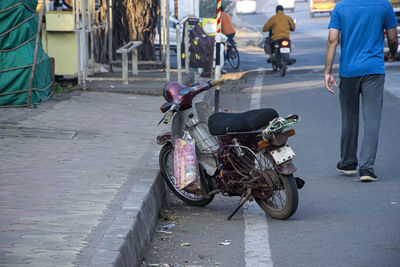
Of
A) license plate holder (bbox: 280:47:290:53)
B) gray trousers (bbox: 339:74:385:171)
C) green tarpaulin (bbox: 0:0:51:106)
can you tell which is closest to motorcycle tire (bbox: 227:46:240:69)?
license plate holder (bbox: 280:47:290:53)

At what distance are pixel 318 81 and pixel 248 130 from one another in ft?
38.2

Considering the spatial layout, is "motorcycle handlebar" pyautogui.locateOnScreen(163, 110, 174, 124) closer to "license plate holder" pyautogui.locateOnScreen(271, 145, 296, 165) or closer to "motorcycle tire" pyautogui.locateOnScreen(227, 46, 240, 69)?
"license plate holder" pyautogui.locateOnScreen(271, 145, 296, 165)

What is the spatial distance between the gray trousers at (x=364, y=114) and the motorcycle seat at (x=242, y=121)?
1.84 metres

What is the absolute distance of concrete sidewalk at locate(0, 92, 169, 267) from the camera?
434 cm

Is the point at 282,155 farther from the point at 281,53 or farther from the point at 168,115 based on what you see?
the point at 281,53

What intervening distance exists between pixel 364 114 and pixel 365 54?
597 millimetres

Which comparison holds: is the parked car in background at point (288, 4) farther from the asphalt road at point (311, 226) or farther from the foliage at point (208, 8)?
the asphalt road at point (311, 226)

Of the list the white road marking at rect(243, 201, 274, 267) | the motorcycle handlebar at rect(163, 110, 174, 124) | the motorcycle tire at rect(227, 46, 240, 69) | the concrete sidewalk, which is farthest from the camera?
the motorcycle tire at rect(227, 46, 240, 69)

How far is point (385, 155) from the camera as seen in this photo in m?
8.53

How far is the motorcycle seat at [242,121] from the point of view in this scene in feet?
18.7

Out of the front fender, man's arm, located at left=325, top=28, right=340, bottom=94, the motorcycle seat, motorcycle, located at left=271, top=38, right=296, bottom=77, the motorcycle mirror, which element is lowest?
motorcycle, located at left=271, top=38, right=296, bottom=77

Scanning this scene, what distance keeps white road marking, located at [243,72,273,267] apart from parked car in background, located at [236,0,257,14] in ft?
205

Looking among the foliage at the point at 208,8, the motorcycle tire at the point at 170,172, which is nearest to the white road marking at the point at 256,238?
the motorcycle tire at the point at 170,172

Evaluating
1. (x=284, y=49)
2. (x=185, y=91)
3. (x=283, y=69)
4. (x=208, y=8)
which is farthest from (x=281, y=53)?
(x=208, y=8)
